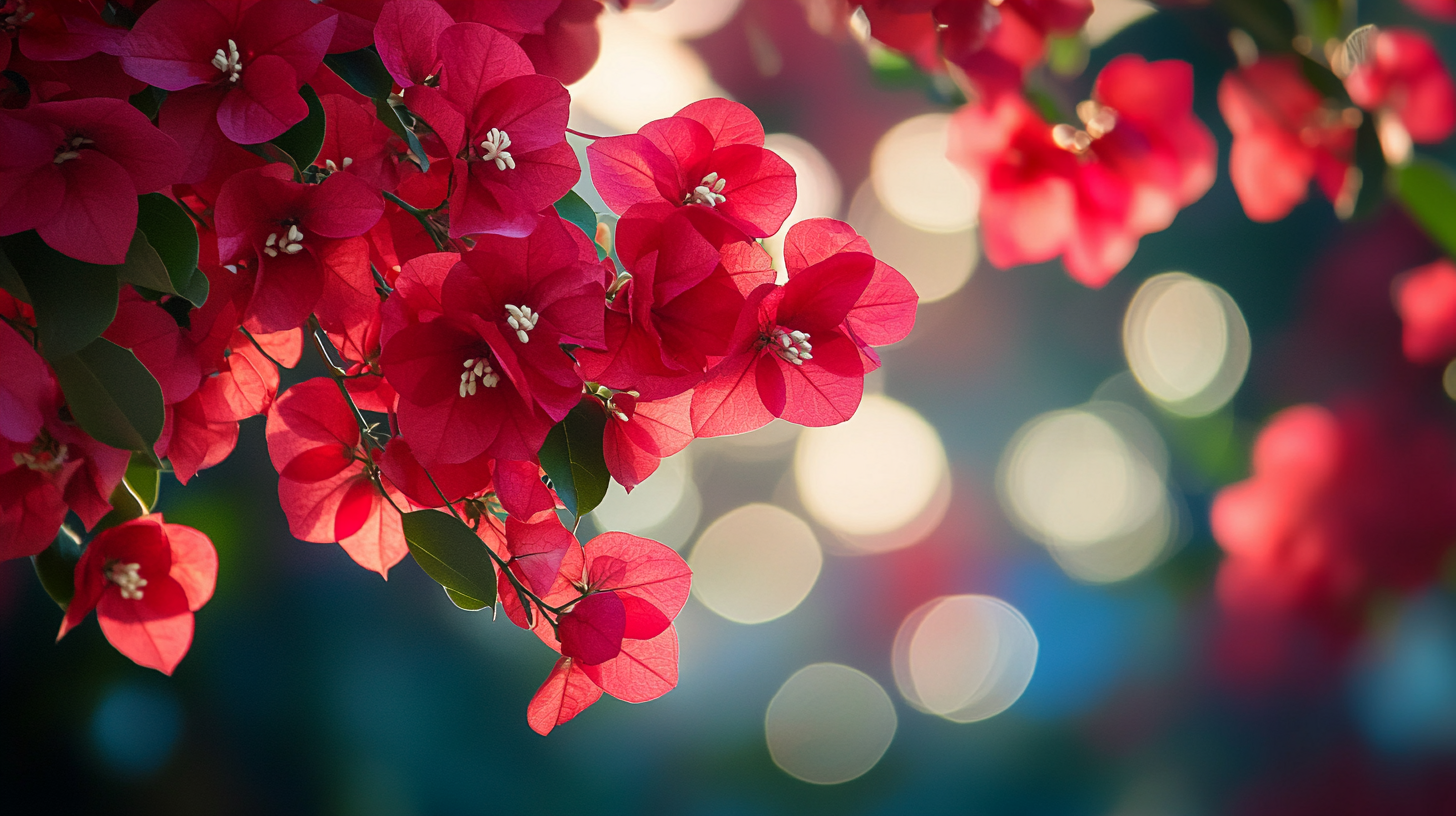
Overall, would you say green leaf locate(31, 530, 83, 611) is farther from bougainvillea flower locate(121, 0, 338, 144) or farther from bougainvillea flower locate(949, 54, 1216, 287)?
bougainvillea flower locate(949, 54, 1216, 287)

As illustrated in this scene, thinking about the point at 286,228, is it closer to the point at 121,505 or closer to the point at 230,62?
the point at 230,62

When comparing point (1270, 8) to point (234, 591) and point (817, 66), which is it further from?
point (234, 591)

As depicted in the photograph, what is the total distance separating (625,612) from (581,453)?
0.17ft

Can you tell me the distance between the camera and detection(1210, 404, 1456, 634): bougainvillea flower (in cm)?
90

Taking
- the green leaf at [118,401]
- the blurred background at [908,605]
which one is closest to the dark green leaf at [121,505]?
the green leaf at [118,401]

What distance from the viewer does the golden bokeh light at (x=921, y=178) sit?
1249 mm

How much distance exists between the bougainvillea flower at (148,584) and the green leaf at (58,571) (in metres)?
0.01

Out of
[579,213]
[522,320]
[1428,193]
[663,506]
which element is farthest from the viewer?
[663,506]

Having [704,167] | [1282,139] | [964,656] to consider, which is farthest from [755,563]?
[704,167]

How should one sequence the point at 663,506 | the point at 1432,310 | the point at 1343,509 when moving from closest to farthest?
the point at 1432,310
the point at 1343,509
the point at 663,506

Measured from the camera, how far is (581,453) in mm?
264

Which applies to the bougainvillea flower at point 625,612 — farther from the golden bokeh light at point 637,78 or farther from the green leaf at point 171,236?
the golden bokeh light at point 637,78

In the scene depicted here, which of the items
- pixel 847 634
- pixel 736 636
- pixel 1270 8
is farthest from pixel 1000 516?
pixel 1270 8

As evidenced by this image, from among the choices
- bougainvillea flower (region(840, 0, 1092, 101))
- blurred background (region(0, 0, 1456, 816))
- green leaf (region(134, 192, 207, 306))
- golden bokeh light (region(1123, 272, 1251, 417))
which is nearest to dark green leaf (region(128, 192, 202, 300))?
green leaf (region(134, 192, 207, 306))
